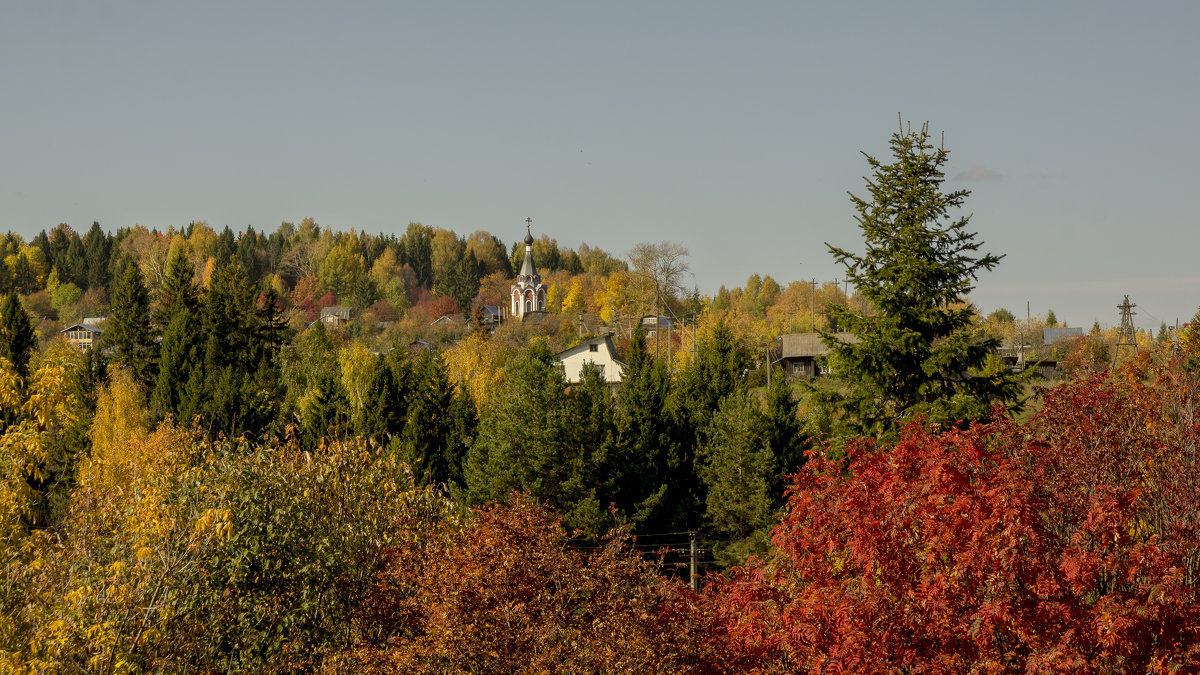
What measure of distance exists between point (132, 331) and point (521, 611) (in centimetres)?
4514

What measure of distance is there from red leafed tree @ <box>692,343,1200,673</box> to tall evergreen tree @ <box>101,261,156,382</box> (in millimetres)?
45204

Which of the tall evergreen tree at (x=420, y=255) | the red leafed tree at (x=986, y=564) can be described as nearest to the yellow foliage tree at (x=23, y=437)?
the red leafed tree at (x=986, y=564)

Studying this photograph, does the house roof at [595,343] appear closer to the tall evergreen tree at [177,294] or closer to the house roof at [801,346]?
the house roof at [801,346]

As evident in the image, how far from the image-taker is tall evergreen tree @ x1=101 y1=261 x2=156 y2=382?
50.8 metres

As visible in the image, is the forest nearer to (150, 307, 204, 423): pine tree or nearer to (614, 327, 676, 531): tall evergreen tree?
(614, 327, 676, 531): tall evergreen tree

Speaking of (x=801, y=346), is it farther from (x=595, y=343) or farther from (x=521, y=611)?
(x=521, y=611)

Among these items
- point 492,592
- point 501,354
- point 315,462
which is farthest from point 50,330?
point 492,592

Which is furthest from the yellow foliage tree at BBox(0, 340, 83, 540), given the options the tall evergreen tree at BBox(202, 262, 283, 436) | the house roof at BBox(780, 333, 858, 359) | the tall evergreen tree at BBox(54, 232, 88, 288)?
the tall evergreen tree at BBox(54, 232, 88, 288)

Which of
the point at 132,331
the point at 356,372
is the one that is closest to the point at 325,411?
the point at 356,372

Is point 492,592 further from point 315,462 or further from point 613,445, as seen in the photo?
point 613,445

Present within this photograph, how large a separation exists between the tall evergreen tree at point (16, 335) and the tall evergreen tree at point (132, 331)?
23.0ft

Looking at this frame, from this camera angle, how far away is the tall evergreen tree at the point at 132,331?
167ft

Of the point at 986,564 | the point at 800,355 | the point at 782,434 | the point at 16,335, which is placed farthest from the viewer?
the point at 800,355

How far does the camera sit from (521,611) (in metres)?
12.2
